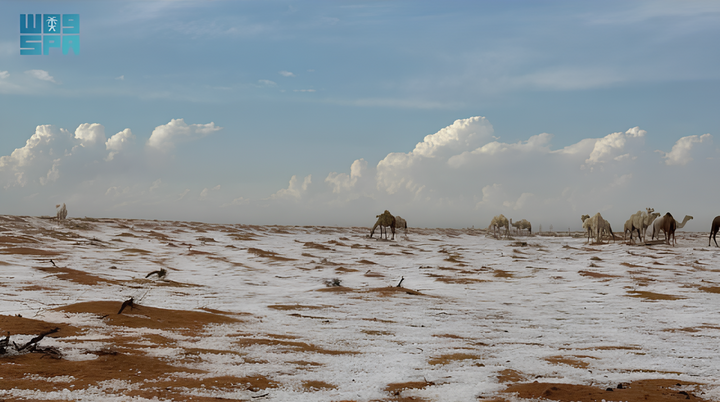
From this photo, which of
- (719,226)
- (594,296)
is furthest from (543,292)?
(719,226)

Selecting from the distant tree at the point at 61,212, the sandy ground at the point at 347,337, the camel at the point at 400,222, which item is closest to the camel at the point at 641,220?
the camel at the point at 400,222

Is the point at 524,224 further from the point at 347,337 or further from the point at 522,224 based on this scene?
the point at 347,337

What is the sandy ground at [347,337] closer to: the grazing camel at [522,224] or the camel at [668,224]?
the camel at [668,224]

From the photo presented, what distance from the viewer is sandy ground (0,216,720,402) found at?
160 inches

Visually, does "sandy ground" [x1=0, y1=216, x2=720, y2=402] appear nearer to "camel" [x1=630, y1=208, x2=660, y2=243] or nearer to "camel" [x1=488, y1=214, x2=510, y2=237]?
"camel" [x1=630, y1=208, x2=660, y2=243]

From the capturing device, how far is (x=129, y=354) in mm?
4645

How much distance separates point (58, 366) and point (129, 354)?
0.67 meters

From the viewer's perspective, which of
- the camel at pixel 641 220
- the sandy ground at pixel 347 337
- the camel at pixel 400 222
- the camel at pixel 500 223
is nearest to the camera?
the sandy ground at pixel 347 337

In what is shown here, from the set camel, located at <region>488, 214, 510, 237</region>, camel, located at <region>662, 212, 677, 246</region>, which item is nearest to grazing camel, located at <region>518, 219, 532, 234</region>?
camel, located at <region>488, 214, 510, 237</region>

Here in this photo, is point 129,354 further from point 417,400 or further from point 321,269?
point 321,269

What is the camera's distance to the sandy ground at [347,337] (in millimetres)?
4059

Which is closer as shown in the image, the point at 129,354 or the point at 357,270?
the point at 129,354

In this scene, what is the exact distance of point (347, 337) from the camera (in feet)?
21.3

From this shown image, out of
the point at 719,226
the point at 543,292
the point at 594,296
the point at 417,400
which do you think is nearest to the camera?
the point at 417,400
